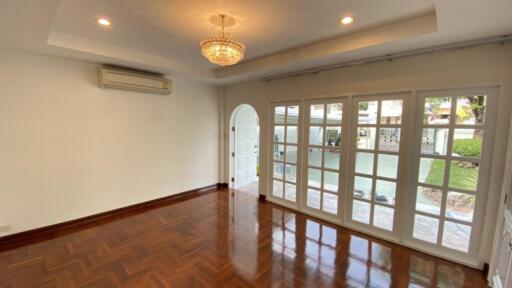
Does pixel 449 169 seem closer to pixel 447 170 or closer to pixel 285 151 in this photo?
pixel 447 170

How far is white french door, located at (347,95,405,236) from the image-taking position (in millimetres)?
2908

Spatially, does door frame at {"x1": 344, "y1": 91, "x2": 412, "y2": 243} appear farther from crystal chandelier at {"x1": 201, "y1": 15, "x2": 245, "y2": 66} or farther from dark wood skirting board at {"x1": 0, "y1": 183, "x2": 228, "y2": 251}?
dark wood skirting board at {"x1": 0, "y1": 183, "x2": 228, "y2": 251}

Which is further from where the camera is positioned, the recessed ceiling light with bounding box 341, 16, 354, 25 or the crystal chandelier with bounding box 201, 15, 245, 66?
the recessed ceiling light with bounding box 341, 16, 354, 25

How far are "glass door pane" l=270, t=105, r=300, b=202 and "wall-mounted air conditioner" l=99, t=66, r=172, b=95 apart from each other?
2.19 metres

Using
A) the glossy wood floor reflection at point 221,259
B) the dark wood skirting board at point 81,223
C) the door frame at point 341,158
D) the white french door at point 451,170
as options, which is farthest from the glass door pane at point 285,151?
the dark wood skirting board at point 81,223

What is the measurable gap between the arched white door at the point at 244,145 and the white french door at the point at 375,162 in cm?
268

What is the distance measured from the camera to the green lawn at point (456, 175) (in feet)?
7.96

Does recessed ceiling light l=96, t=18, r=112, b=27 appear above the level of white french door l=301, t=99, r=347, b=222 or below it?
above

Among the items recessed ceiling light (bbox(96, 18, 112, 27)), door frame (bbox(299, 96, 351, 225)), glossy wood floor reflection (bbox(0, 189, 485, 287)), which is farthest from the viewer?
door frame (bbox(299, 96, 351, 225))

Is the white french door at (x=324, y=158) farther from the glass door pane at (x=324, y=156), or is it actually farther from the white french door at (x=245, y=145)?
the white french door at (x=245, y=145)

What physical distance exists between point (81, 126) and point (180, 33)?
2204 mm

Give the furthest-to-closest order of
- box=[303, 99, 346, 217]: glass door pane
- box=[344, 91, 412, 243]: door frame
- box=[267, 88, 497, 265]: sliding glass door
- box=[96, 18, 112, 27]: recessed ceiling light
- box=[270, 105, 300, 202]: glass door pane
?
1. box=[270, 105, 300, 202]: glass door pane
2. box=[303, 99, 346, 217]: glass door pane
3. box=[344, 91, 412, 243]: door frame
4. box=[267, 88, 497, 265]: sliding glass door
5. box=[96, 18, 112, 27]: recessed ceiling light

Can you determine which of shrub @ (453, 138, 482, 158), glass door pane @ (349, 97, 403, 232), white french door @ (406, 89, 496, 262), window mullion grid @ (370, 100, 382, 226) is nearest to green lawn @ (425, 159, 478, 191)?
white french door @ (406, 89, 496, 262)

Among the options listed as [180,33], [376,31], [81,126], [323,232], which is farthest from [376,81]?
[81,126]
